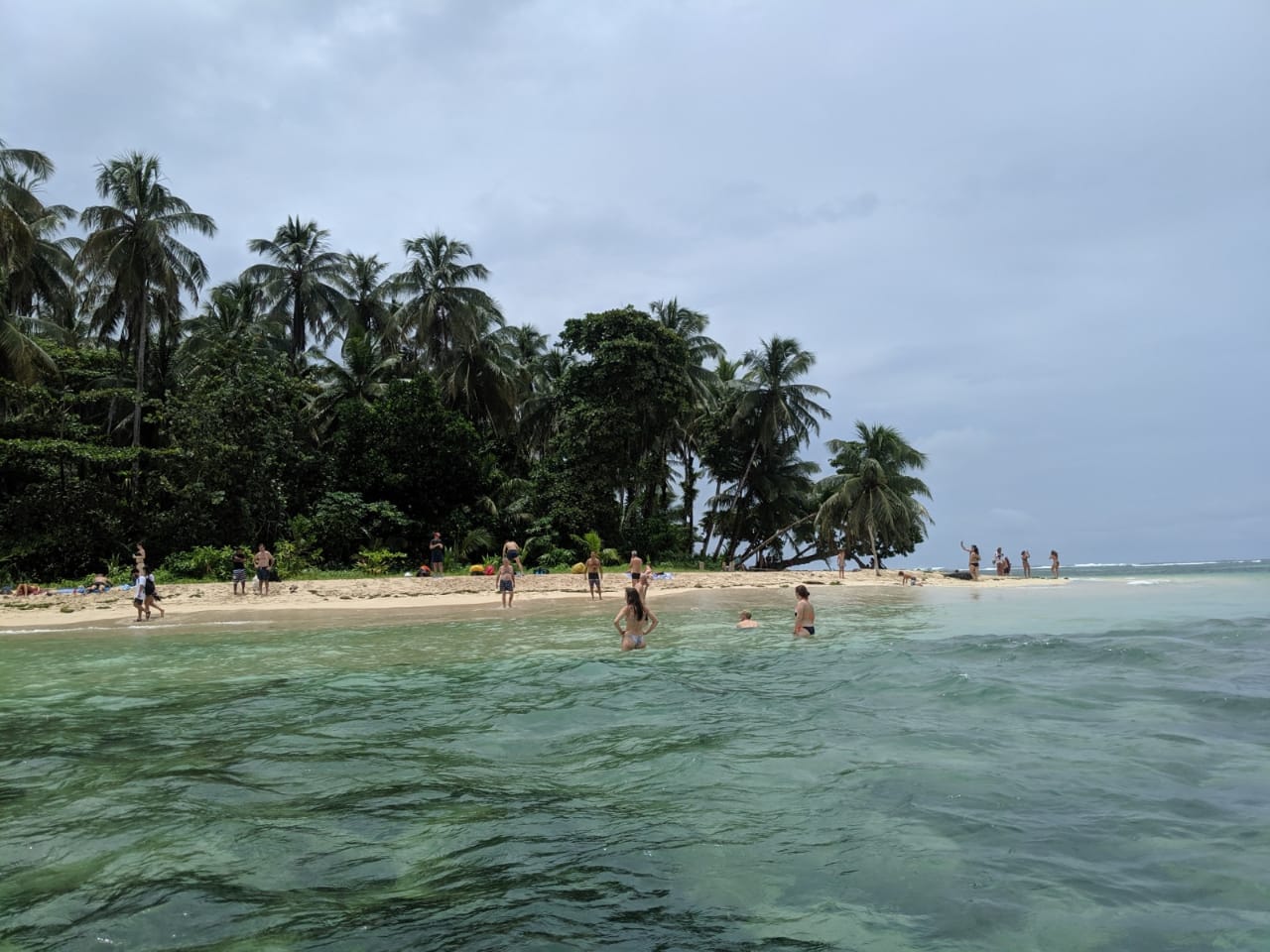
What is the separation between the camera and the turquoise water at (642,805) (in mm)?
4039

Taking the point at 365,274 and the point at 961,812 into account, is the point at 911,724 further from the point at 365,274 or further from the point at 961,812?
the point at 365,274

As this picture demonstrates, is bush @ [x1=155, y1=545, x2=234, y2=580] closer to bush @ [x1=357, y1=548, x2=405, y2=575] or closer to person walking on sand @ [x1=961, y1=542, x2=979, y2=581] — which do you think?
bush @ [x1=357, y1=548, x2=405, y2=575]

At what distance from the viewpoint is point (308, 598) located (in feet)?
79.9

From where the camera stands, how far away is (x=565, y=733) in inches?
329

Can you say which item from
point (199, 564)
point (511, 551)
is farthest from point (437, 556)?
point (199, 564)

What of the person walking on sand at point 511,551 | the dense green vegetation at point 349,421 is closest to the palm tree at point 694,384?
the dense green vegetation at point 349,421

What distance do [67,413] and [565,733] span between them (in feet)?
103

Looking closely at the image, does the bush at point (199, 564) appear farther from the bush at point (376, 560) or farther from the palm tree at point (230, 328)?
the palm tree at point (230, 328)

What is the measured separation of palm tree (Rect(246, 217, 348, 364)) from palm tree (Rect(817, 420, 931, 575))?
92.6 feet

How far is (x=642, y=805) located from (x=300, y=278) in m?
43.7

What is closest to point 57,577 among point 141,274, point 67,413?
point 67,413

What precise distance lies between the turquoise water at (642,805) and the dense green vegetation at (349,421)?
1877cm

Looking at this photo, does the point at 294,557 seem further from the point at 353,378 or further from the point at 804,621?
the point at 804,621

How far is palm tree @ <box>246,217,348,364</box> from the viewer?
143ft
